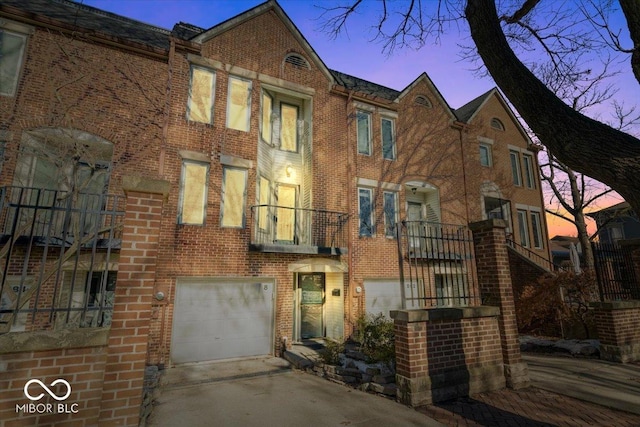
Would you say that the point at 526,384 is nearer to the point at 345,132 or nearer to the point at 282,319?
the point at 282,319

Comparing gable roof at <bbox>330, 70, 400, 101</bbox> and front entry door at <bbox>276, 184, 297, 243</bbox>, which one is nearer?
front entry door at <bbox>276, 184, 297, 243</bbox>

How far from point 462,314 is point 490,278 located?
44.5 inches

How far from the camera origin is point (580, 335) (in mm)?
9758

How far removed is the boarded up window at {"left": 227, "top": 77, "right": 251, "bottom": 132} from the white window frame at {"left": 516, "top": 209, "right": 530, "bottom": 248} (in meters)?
13.9

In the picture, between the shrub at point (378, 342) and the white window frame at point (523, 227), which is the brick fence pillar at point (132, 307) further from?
the white window frame at point (523, 227)

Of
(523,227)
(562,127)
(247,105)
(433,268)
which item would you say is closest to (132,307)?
(562,127)

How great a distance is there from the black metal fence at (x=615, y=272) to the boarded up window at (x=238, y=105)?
1059cm

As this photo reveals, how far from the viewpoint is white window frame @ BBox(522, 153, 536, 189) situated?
17.1 meters

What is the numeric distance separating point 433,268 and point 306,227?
14.4 feet

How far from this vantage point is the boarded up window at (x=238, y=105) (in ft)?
34.1

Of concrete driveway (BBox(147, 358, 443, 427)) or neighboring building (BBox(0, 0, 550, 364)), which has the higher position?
neighboring building (BBox(0, 0, 550, 364))

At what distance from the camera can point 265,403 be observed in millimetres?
5551

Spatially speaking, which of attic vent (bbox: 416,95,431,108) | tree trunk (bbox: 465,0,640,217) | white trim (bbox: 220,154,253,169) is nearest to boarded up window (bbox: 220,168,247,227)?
white trim (bbox: 220,154,253,169)

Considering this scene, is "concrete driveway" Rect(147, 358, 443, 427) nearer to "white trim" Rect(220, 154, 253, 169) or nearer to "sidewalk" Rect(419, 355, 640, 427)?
"sidewalk" Rect(419, 355, 640, 427)
